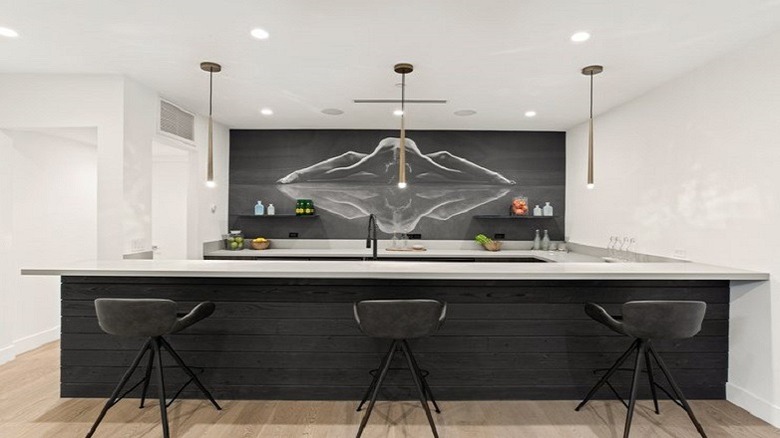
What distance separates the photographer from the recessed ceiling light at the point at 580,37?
2.76 metres

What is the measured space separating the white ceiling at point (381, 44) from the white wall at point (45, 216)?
33.6 inches

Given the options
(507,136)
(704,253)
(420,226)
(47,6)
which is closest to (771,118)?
(704,253)

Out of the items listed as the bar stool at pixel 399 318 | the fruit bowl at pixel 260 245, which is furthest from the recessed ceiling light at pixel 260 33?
Answer: the fruit bowl at pixel 260 245

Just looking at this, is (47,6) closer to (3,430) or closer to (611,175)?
(3,430)

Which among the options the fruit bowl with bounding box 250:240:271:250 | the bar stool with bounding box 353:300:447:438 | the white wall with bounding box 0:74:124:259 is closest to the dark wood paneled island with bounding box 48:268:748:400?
the bar stool with bounding box 353:300:447:438

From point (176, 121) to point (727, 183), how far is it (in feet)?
15.7

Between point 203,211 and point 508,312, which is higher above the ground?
point 203,211

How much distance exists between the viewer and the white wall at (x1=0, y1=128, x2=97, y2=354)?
3895 millimetres

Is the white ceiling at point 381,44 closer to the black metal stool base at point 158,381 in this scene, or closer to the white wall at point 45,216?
the white wall at point 45,216

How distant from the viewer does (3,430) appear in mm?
2553

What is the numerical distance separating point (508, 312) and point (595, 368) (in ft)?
2.34

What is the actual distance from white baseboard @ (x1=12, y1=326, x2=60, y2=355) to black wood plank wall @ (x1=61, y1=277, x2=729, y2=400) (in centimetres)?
145

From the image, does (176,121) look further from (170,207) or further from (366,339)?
(366,339)

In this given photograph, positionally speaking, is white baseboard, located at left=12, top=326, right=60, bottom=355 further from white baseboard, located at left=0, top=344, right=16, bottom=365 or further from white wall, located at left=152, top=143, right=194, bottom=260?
white wall, located at left=152, top=143, right=194, bottom=260
